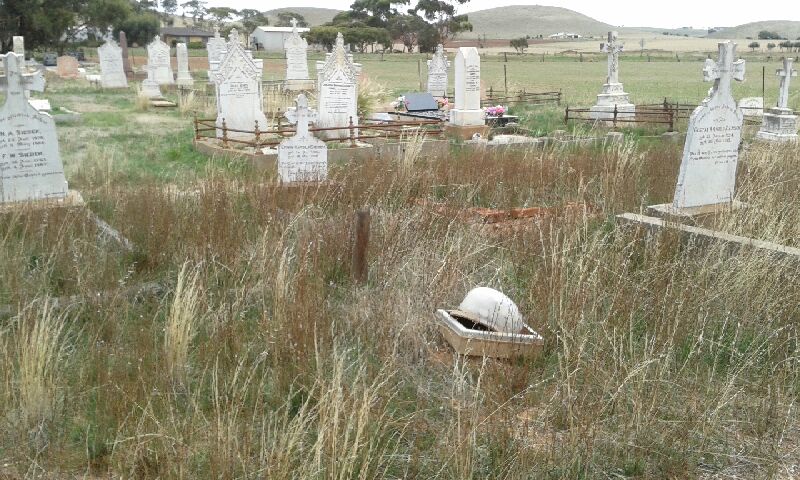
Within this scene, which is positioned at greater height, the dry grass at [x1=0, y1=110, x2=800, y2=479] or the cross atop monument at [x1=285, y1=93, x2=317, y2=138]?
the cross atop monument at [x1=285, y1=93, x2=317, y2=138]

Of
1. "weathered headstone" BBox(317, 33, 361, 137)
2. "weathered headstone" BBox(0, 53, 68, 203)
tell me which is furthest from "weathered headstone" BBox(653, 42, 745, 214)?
"weathered headstone" BBox(317, 33, 361, 137)

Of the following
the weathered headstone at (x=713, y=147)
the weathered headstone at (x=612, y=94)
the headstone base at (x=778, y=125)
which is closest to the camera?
the weathered headstone at (x=713, y=147)

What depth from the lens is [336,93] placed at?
15.7 metres

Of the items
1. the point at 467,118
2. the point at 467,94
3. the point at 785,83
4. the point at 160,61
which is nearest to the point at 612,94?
the point at 785,83

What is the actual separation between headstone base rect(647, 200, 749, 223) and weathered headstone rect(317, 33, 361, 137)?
9.01m

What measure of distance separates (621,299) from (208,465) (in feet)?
9.83

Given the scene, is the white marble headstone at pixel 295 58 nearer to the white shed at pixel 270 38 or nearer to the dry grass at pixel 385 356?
the dry grass at pixel 385 356

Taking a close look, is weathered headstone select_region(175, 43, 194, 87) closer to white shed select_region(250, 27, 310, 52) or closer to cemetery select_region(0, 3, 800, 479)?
cemetery select_region(0, 3, 800, 479)

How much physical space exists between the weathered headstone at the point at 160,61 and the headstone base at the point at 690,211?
26.0 metres

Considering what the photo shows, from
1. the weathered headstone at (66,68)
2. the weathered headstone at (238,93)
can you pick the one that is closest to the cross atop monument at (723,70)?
the weathered headstone at (238,93)

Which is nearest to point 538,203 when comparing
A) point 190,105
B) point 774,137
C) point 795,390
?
point 795,390

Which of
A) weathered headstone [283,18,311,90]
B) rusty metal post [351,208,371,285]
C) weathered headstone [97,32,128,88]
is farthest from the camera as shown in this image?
weathered headstone [97,32,128,88]

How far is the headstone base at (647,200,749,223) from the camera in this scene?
277 inches

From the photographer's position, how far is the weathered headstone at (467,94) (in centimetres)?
1766
